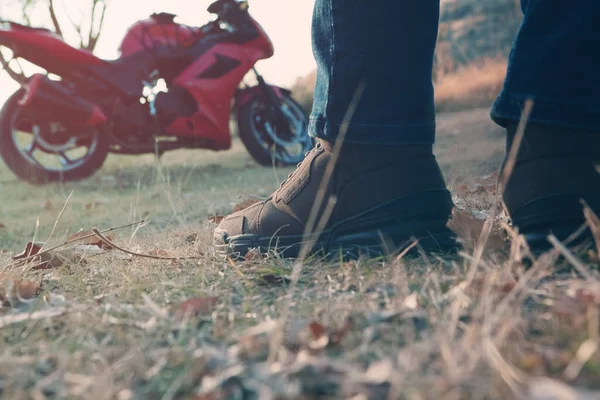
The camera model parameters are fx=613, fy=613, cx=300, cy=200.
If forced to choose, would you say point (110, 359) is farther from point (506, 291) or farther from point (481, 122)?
point (481, 122)

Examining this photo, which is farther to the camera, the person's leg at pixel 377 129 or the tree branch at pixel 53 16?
the tree branch at pixel 53 16

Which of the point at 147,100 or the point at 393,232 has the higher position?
the point at 147,100

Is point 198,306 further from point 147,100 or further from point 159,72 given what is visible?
point 159,72

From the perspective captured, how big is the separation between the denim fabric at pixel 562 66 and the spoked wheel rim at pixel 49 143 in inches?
147

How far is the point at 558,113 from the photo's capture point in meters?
1.15

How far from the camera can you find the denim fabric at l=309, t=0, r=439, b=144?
1.27 metres

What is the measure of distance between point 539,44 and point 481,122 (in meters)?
5.51

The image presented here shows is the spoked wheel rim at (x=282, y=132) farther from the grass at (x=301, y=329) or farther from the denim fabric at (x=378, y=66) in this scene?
the denim fabric at (x=378, y=66)

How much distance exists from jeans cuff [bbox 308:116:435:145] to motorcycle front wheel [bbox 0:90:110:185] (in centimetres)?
332

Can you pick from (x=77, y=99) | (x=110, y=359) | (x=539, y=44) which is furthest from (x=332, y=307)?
(x=77, y=99)

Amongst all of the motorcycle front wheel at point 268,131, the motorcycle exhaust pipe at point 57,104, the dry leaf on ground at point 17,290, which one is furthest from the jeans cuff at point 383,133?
→ the motorcycle front wheel at point 268,131

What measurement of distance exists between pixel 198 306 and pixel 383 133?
55cm

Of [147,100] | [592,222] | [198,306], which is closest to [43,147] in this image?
[147,100]

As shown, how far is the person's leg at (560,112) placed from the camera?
115cm
